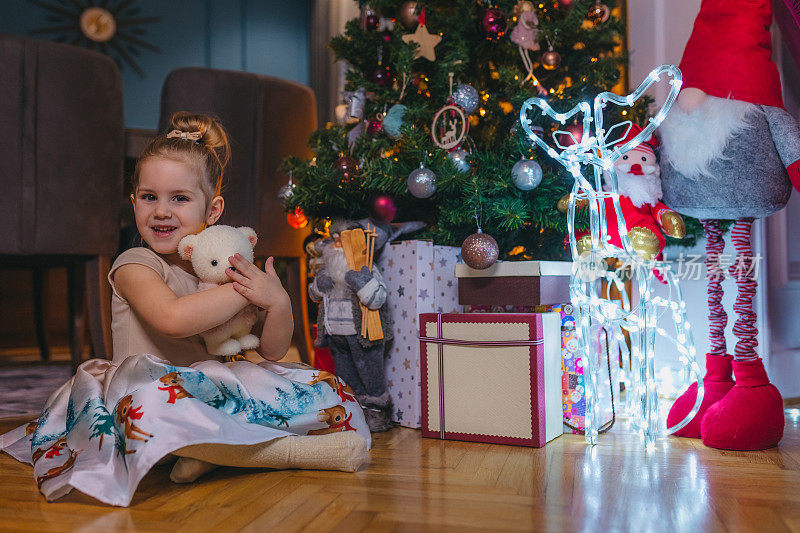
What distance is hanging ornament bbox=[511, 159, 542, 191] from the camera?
1.27 metres

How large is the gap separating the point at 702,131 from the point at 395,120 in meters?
0.64

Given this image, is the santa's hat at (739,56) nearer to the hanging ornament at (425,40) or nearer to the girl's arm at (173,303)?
the hanging ornament at (425,40)

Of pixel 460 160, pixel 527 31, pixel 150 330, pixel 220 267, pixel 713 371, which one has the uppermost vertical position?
pixel 527 31

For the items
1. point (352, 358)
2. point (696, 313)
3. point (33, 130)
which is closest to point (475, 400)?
point (352, 358)

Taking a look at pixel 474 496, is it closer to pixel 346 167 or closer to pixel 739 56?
pixel 346 167

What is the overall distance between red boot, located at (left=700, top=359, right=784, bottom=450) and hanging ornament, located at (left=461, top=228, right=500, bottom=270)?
0.48m

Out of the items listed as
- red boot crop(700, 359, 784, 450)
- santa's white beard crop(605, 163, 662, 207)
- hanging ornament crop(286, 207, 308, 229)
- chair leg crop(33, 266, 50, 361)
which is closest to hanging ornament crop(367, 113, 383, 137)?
hanging ornament crop(286, 207, 308, 229)

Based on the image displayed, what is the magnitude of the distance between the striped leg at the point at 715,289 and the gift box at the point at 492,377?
0.98 ft

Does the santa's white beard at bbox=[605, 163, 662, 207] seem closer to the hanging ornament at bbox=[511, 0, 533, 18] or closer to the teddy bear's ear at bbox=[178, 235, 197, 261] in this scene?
the hanging ornament at bbox=[511, 0, 533, 18]

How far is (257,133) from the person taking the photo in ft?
6.68

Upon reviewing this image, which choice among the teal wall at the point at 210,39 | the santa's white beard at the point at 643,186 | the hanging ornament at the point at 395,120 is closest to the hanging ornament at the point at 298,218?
the hanging ornament at the point at 395,120

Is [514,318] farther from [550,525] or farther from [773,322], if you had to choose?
[773,322]

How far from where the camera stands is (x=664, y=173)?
126 centimetres

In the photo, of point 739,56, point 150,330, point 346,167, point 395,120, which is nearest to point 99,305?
point 150,330
